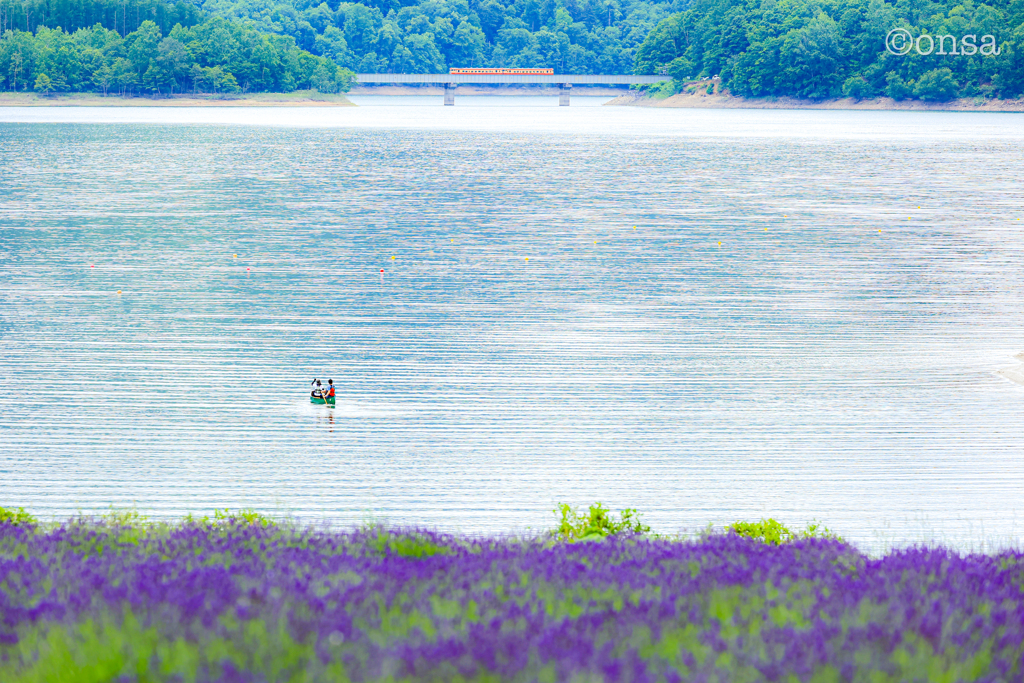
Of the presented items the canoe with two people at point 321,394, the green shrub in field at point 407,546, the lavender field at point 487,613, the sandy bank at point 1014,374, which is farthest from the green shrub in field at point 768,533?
the sandy bank at point 1014,374

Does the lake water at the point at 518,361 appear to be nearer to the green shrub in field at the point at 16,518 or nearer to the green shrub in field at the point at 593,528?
the green shrub in field at the point at 593,528

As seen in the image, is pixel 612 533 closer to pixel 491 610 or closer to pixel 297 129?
pixel 491 610

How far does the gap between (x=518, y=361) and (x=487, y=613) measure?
17451 mm

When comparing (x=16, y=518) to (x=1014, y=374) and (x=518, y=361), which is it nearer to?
(x=518, y=361)

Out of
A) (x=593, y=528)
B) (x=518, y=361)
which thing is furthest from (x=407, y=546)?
(x=518, y=361)

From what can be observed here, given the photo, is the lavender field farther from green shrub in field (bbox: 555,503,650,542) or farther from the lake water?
the lake water

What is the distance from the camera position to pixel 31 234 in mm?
46344

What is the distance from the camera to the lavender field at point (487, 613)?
18.7 ft

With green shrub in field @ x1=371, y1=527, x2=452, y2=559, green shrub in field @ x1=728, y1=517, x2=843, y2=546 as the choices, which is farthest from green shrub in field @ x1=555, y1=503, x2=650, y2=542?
green shrub in field @ x1=371, y1=527, x2=452, y2=559

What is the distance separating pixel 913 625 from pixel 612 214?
49.8 m

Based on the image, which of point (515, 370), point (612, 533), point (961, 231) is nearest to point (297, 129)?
point (961, 231)

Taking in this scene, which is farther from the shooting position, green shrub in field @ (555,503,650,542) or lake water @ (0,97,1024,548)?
lake water @ (0,97,1024,548)

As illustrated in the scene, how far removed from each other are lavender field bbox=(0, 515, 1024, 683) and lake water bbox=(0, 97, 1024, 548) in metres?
5.48

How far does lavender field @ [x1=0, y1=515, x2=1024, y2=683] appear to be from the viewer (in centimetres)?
569
